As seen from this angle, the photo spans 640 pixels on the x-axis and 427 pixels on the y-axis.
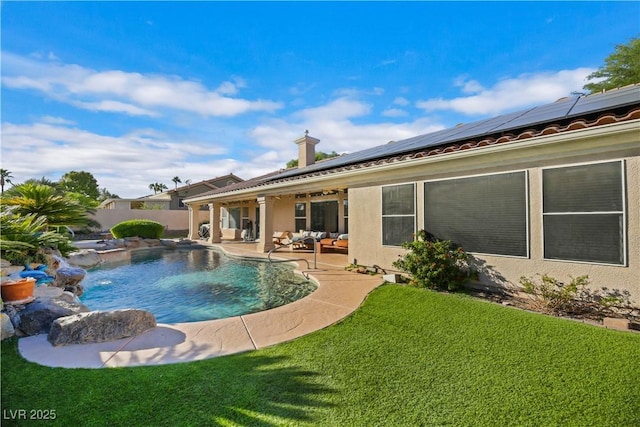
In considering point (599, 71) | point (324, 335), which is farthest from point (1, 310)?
point (599, 71)

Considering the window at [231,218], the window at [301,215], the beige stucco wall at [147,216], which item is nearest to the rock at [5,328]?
the window at [301,215]

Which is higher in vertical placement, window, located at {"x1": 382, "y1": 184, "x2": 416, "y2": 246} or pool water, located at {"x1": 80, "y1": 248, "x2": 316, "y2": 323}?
window, located at {"x1": 382, "y1": 184, "x2": 416, "y2": 246}

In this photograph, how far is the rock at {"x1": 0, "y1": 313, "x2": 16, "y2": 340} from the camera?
442 centimetres

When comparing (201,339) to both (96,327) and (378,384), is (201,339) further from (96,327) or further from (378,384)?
(378,384)

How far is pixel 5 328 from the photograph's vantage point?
447 centimetres

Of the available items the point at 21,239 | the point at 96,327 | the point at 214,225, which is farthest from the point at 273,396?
the point at 214,225

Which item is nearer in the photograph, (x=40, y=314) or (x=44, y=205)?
(x=40, y=314)

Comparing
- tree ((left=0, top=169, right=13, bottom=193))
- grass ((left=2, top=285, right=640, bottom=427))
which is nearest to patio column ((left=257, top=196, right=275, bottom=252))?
grass ((left=2, top=285, right=640, bottom=427))

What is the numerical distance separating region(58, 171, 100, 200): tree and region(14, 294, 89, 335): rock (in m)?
54.7

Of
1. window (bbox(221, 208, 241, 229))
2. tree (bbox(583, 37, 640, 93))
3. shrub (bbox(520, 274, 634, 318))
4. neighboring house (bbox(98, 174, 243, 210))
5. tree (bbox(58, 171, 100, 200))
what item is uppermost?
tree (bbox(583, 37, 640, 93))

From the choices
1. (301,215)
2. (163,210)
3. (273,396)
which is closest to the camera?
(273,396)

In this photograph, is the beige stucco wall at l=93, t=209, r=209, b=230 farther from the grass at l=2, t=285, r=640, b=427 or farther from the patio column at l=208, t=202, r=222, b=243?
the grass at l=2, t=285, r=640, b=427

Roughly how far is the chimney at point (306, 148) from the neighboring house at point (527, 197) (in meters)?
9.58

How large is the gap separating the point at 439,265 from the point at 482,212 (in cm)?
167
